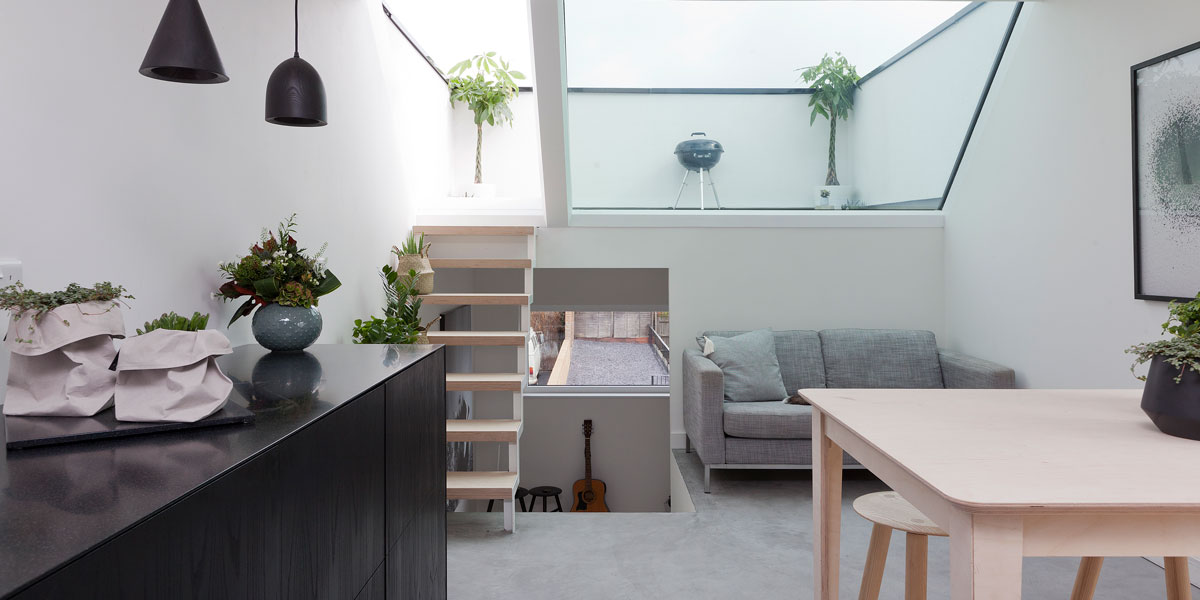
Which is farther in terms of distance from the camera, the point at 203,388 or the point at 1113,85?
the point at 1113,85

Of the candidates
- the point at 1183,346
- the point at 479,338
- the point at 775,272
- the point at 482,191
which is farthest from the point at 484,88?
the point at 1183,346

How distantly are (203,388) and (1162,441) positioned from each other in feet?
5.74

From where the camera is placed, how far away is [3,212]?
4.59 feet

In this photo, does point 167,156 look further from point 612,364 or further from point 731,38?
point 612,364

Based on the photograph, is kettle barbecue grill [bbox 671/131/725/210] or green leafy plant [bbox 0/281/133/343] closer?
green leafy plant [bbox 0/281/133/343]

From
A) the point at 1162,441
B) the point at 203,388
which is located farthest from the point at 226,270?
the point at 1162,441

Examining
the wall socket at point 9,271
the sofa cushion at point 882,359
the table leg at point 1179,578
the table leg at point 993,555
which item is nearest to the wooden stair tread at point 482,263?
the sofa cushion at point 882,359

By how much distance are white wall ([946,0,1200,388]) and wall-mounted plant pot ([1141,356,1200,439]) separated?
1852 millimetres

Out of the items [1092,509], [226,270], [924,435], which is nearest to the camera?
[1092,509]

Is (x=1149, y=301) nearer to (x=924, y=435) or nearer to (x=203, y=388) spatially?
(x=924, y=435)

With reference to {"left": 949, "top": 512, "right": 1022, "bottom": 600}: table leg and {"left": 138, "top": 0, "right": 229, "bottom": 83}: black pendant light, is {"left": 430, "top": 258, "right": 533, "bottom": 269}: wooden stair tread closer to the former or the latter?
{"left": 138, "top": 0, "right": 229, "bottom": 83}: black pendant light

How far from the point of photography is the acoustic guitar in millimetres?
6281

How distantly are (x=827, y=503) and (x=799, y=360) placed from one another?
2673 millimetres

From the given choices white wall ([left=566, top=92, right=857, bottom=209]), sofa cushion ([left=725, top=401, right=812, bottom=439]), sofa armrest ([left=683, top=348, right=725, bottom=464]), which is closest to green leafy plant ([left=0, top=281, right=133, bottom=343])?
sofa armrest ([left=683, top=348, right=725, bottom=464])
